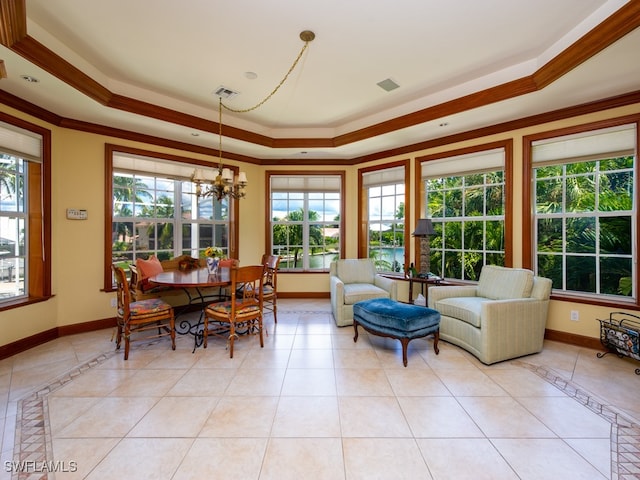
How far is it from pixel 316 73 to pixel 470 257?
3.28 metres

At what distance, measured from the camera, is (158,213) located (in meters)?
4.48

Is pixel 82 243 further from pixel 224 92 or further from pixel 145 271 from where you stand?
pixel 224 92

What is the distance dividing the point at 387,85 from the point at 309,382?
3307mm

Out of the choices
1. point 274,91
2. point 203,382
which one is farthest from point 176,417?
point 274,91

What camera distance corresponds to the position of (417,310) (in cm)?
311

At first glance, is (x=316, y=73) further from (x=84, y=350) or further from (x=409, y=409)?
(x=84, y=350)

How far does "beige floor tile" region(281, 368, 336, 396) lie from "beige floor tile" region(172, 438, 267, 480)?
0.60 m

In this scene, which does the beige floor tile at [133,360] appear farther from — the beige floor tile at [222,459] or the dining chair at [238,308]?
the beige floor tile at [222,459]

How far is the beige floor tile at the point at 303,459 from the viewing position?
1.58 metres

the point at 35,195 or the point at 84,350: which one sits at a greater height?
the point at 35,195

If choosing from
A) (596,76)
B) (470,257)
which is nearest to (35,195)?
(470,257)

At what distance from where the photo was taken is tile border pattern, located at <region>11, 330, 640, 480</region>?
63.4 inches

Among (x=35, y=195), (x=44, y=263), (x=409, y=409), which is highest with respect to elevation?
(x=35, y=195)

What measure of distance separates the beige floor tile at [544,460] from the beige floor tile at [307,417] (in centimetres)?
103
